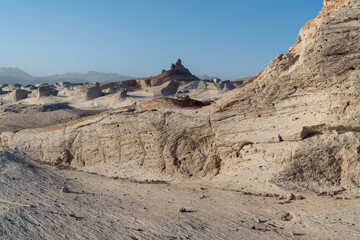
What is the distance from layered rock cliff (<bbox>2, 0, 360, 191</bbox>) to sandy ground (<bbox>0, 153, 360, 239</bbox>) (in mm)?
504

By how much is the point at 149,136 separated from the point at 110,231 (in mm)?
2733

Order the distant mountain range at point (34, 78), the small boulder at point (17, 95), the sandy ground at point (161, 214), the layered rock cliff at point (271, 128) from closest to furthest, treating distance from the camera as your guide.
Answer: the sandy ground at point (161, 214), the layered rock cliff at point (271, 128), the small boulder at point (17, 95), the distant mountain range at point (34, 78)

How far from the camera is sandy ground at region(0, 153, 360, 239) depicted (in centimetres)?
407

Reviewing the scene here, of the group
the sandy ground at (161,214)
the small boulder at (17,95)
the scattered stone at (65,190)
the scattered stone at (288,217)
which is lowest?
the scattered stone at (65,190)

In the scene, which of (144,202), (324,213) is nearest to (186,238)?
(144,202)

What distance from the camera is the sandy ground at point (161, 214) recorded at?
407cm

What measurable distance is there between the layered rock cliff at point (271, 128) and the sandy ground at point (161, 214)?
50cm

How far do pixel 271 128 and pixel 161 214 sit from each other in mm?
2308

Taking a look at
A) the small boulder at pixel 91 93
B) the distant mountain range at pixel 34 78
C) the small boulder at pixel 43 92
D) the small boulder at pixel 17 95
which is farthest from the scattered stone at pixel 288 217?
the distant mountain range at pixel 34 78

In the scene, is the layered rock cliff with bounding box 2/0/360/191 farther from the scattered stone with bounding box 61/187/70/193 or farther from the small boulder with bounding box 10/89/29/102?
the small boulder with bounding box 10/89/29/102

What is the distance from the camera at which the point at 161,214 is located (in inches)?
183

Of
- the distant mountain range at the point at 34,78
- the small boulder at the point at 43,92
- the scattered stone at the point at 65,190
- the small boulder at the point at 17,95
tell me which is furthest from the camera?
the distant mountain range at the point at 34,78

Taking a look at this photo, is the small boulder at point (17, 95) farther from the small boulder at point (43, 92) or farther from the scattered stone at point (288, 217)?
the scattered stone at point (288, 217)

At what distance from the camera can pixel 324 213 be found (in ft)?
14.6
